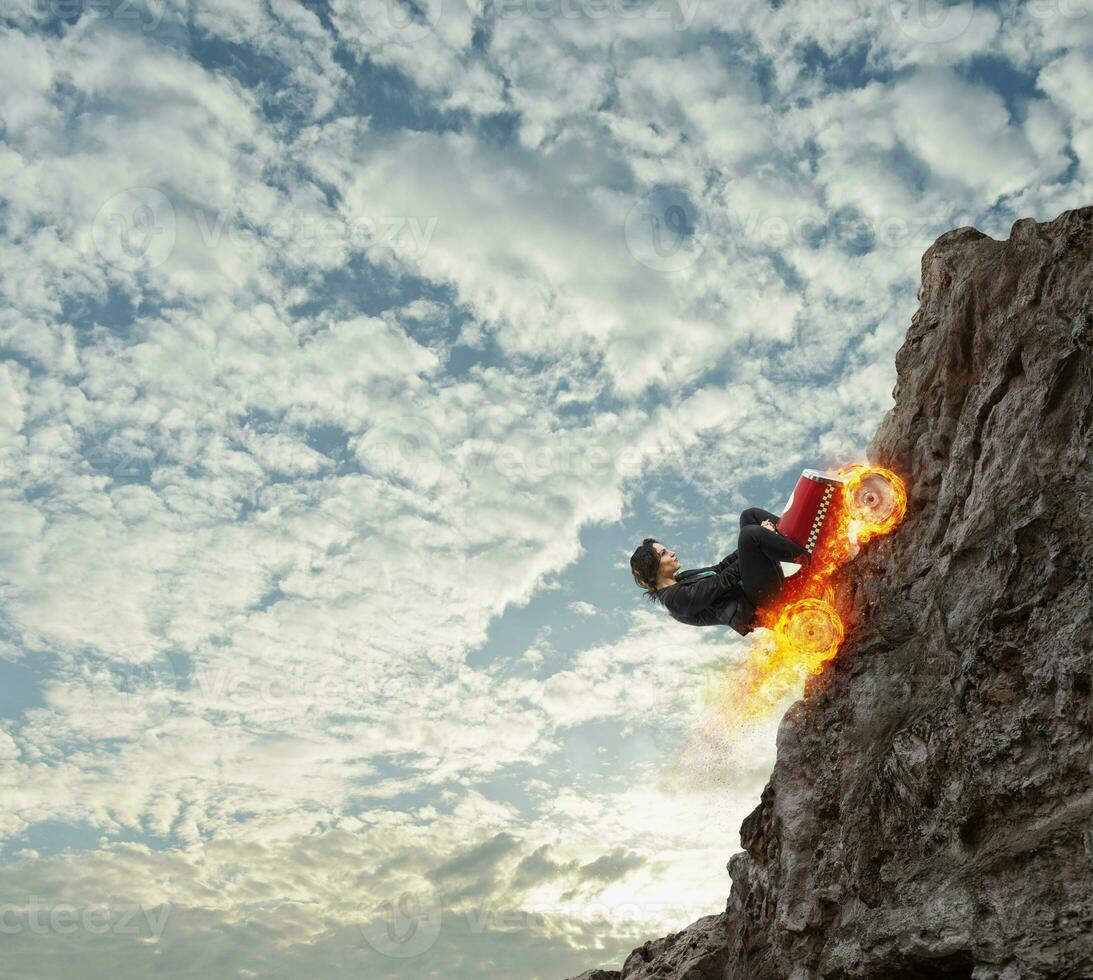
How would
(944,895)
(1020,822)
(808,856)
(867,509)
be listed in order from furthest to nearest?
(867,509) → (808,856) → (944,895) → (1020,822)

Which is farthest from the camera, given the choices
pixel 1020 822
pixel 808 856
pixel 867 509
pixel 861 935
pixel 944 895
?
pixel 867 509

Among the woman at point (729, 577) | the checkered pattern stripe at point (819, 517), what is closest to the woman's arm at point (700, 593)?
the woman at point (729, 577)

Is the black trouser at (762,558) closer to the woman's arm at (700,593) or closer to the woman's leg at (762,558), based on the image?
the woman's leg at (762,558)

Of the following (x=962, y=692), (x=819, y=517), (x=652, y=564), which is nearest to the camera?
(x=962, y=692)

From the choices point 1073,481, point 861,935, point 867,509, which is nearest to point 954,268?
point 867,509

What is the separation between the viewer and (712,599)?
Result: 1316 cm

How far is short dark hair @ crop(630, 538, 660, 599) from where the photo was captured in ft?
47.6

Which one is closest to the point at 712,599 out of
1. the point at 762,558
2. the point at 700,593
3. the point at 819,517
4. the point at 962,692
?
the point at 700,593

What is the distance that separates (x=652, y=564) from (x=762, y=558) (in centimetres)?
266

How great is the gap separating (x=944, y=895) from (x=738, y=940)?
5063mm

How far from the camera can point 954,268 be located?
38.0ft

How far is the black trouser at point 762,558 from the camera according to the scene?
1211 cm

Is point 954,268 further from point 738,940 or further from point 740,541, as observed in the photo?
point 738,940

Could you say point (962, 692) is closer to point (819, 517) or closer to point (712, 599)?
point (819, 517)
